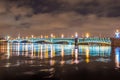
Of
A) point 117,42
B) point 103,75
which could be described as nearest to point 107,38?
point 117,42

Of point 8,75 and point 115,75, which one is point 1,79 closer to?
point 8,75

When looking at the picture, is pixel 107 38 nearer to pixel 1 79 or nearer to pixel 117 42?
pixel 117 42

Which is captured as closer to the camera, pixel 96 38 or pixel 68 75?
pixel 68 75

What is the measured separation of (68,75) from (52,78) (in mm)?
3020

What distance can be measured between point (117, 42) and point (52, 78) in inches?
5135

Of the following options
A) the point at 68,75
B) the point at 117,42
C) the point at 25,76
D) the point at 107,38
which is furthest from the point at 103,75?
the point at 117,42

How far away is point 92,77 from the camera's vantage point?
32.5 meters

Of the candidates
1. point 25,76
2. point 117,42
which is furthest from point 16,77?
point 117,42

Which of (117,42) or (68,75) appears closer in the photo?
(68,75)

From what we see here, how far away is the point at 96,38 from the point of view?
459 ft

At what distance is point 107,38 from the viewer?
149875 mm

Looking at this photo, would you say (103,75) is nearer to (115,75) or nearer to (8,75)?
(115,75)

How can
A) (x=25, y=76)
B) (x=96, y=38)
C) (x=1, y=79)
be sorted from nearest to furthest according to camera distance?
(x=1, y=79)
(x=25, y=76)
(x=96, y=38)

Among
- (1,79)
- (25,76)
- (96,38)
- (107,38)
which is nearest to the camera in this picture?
(1,79)
